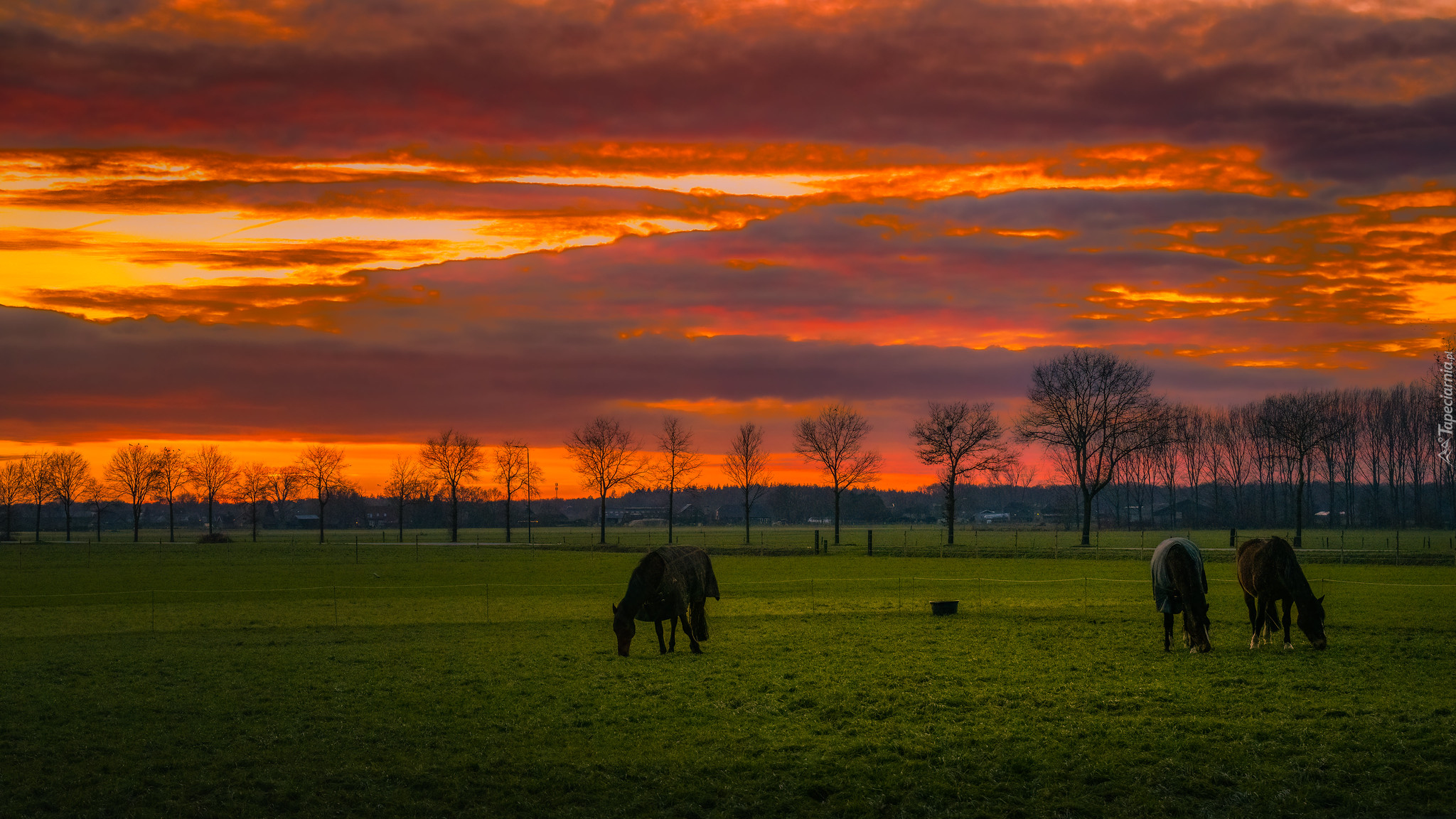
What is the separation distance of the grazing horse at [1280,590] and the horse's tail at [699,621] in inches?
493

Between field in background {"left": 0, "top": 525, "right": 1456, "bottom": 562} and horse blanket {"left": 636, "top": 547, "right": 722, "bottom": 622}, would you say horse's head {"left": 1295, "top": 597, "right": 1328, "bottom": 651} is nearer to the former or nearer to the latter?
horse blanket {"left": 636, "top": 547, "right": 722, "bottom": 622}

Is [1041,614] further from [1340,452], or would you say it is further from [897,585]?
[1340,452]

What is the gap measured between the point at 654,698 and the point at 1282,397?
472ft

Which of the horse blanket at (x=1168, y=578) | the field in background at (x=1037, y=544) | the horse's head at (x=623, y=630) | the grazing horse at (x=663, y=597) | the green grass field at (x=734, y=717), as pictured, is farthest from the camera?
the field in background at (x=1037, y=544)

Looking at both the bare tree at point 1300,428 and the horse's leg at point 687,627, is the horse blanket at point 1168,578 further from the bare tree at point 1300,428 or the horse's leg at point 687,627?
the bare tree at point 1300,428

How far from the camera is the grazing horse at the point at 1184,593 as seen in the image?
2384 centimetres

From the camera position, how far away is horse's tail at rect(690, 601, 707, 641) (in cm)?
2517

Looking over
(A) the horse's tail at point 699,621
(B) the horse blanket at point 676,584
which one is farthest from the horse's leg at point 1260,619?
(A) the horse's tail at point 699,621

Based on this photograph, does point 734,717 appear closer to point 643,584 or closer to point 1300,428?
point 643,584

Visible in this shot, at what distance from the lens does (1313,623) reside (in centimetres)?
2402

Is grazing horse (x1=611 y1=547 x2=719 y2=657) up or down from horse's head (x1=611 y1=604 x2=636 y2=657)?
up

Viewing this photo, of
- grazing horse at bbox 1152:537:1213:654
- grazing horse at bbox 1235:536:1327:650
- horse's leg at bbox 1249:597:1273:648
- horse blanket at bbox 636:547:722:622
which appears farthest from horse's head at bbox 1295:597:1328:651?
horse blanket at bbox 636:547:722:622

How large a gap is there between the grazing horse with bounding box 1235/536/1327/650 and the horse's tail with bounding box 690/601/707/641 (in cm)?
1252

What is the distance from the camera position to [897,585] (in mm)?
46281
